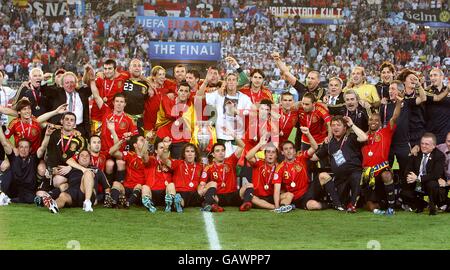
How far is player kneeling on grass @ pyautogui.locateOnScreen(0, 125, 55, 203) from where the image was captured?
30.0 feet

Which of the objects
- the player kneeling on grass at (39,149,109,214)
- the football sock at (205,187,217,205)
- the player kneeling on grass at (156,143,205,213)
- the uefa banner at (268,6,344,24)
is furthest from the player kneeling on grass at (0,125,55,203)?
the uefa banner at (268,6,344,24)

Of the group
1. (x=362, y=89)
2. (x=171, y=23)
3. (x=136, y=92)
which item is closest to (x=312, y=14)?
(x=171, y=23)

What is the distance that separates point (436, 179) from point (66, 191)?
444cm

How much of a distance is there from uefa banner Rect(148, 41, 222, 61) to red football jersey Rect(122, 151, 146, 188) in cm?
2134

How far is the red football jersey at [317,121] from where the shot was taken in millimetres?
9570

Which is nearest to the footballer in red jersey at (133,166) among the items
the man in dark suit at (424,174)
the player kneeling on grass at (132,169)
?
the player kneeling on grass at (132,169)

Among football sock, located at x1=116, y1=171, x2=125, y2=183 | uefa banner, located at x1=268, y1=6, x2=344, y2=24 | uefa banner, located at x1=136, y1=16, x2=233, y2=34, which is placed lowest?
football sock, located at x1=116, y1=171, x2=125, y2=183

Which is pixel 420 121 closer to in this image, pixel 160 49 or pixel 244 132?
pixel 244 132

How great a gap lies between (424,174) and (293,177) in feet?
5.13

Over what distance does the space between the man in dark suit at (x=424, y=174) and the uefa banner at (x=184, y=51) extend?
2199cm

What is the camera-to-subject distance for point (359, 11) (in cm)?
3306

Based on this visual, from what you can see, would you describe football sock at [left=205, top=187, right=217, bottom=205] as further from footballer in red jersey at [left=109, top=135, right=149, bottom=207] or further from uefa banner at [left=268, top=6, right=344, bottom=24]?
uefa banner at [left=268, top=6, right=344, bottom=24]

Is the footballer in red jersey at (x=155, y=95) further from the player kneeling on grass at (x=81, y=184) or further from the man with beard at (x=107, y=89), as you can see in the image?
the player kneeling on grass at (x=81, y=184)
